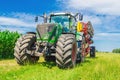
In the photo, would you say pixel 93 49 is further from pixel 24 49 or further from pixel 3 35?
pixel 24 49

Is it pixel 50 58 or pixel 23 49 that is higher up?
pixel 23 49

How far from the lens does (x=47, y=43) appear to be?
49.6 feet

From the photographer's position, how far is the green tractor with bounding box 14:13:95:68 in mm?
14218

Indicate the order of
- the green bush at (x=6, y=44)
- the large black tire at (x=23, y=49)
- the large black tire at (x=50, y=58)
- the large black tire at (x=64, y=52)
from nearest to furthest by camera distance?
the large black tire at (x=64, y=52)
the large black tire at (x=23, y=49)
the large black tire at (x=50, y=58)
the green bush at (x=6, y=44)

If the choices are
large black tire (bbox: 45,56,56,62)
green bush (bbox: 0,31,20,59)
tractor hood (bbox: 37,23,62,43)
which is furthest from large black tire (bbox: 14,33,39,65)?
green bush (bbox: 0,31,20,59)

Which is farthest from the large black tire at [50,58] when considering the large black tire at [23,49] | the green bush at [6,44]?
the green bush at [6,44]

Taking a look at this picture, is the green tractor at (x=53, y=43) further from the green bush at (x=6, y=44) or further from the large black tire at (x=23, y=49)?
the green bush at (x=6, y=44)

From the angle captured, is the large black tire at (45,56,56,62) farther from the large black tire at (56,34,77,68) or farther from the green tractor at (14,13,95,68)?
the large black tire at (56,34,77,68)

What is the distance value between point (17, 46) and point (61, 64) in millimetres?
2994

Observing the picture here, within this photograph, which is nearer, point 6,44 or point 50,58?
point 50,58

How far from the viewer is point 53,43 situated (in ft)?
50.2

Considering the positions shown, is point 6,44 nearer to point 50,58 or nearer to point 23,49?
point 50,58

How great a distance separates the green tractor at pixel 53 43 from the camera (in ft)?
46.6

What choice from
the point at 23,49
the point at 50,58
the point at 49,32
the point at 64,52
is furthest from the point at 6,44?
the point at 64,52
